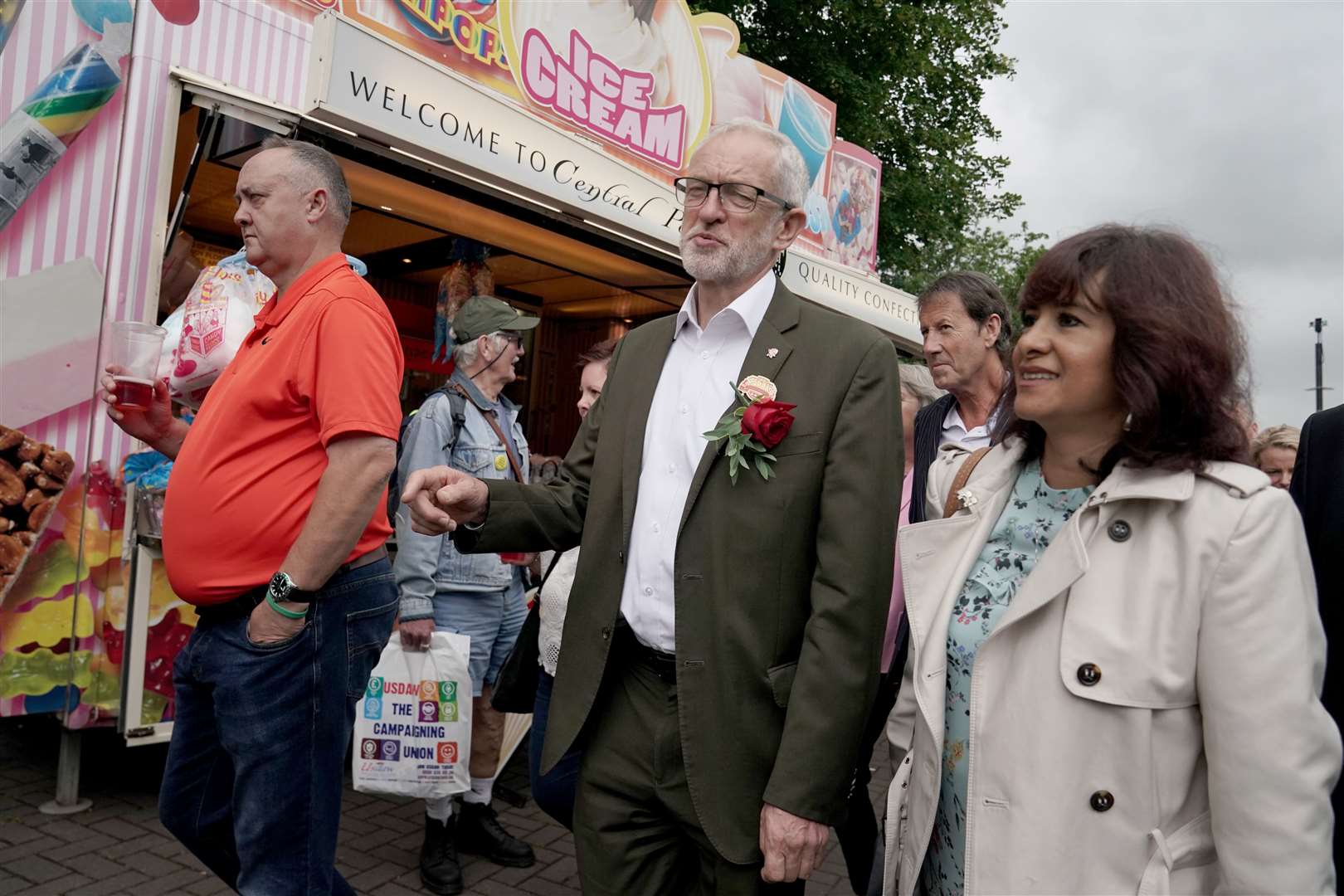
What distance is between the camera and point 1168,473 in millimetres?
1471

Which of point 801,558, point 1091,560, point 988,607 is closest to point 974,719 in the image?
point 988,607

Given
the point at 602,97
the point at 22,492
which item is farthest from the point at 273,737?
the point at 602,97

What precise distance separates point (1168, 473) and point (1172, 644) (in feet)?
0.87

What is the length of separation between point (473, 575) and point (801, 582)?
87.8 inches

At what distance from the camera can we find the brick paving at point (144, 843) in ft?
11.2

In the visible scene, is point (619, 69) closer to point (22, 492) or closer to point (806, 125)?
point (806, 125)

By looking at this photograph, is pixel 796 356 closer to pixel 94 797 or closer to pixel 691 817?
pixel 691 817

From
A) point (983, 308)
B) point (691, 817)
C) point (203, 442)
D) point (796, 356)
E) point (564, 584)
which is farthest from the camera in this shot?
point (983, 308)

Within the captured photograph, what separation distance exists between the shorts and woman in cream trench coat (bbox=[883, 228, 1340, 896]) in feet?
8.40

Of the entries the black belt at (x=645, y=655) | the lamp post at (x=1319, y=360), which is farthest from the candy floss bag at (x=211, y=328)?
the lamp post at (x=1319, y=360)

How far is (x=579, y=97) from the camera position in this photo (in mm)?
6949

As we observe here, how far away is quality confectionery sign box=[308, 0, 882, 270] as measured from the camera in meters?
4.14

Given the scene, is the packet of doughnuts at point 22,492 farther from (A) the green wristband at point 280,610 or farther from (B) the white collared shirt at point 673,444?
(B) the white collared shirt at point 673,444

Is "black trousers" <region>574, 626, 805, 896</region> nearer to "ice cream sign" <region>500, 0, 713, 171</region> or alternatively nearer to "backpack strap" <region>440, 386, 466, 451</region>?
"backpack strap" <region>440, 386, 466, 451</region>
